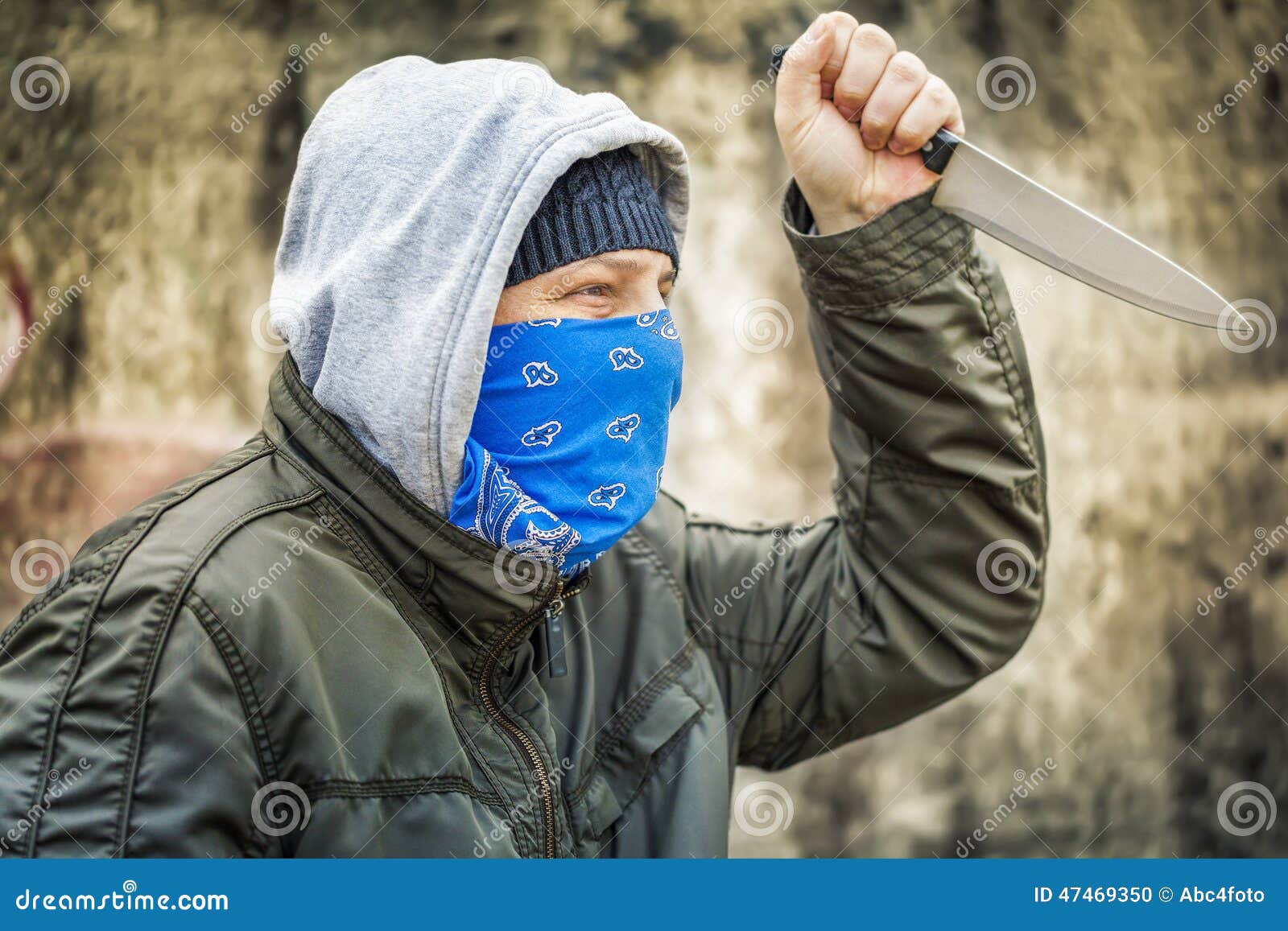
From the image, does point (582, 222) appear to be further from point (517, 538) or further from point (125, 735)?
point (125, 735)

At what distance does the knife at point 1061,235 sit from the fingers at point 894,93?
0.09 m

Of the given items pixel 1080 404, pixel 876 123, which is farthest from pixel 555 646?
pixel 1080 404

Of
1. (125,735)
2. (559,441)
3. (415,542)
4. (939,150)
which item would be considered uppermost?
(939,150)

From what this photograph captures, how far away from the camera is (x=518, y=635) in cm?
173

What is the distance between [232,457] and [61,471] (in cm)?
216

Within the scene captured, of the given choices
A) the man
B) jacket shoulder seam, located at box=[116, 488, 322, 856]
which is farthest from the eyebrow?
jacket shoulder seam, located at box=[116, 488, 322, 856]

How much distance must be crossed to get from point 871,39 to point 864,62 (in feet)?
0.12

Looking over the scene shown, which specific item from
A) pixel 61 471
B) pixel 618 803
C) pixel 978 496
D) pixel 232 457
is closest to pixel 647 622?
pixel 618 803

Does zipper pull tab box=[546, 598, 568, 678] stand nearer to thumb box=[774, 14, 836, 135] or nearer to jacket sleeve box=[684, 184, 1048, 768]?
jacket sleeve box=[684, 184, 1048, 768]

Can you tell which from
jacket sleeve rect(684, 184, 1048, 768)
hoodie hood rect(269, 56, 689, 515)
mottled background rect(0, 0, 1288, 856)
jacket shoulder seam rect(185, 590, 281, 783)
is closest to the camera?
jacket shoulder seam rect(185, 590, 281, 783)

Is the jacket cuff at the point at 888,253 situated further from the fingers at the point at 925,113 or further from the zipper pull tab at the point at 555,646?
the zipper pull tab at the point at 555,646

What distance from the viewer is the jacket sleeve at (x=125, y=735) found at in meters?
1.32

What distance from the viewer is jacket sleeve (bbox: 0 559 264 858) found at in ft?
4.32

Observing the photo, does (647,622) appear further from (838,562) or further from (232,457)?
(232,457)
